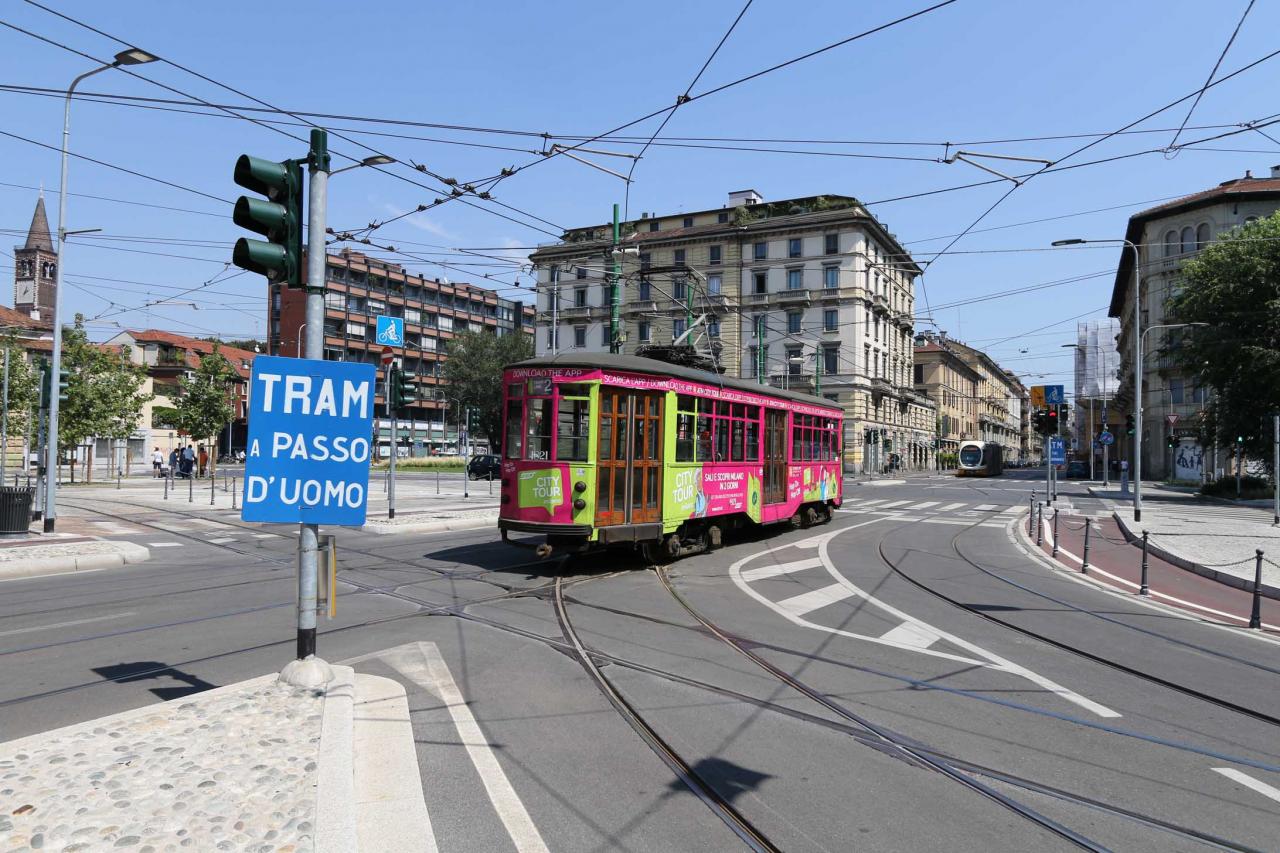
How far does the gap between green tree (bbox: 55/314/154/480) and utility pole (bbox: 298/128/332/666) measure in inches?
1343

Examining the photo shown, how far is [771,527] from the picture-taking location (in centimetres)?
1995

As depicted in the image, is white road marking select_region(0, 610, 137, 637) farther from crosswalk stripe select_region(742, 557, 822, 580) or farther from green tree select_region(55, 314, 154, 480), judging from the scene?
green tree select_region(55, 314, 154, 480)

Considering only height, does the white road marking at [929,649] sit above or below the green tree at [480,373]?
below

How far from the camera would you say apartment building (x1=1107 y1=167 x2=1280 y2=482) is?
2090 inches

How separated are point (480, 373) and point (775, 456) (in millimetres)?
50843

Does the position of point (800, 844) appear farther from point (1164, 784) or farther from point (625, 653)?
point (625, 653)

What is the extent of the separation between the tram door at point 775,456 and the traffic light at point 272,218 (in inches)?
472

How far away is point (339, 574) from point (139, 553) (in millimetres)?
4374

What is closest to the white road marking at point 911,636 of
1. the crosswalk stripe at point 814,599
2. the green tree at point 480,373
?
the crosswalk stripe at point 814,599

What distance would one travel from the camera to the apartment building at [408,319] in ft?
257

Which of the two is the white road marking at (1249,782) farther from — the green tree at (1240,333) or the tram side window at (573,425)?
the green tree at (1240,333)

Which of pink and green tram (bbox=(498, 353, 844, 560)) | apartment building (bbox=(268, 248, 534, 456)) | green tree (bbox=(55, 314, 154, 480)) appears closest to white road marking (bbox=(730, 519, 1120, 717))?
pink and green tram (bbox=(498, 353, 844, 560))

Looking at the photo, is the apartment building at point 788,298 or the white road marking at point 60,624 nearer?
the white road marking at point 60,624

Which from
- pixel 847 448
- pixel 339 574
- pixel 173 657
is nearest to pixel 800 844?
pixel 173 657
